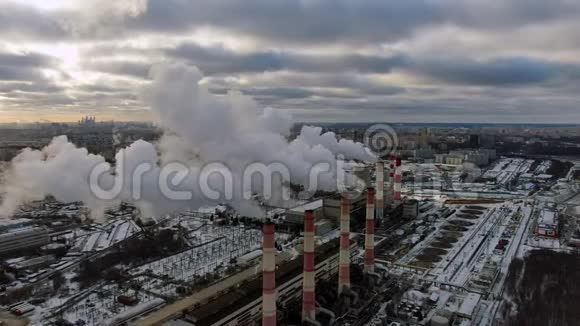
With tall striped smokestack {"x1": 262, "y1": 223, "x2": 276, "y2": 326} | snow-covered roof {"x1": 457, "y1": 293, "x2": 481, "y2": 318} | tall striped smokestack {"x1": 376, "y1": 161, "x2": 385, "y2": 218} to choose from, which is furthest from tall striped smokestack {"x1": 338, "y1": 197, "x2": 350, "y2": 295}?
tall striped smokestack {"x1": 376, "y1": 161, "x2": 385, "y2": 218}

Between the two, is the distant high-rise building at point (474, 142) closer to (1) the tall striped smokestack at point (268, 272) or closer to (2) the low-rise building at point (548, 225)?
(2) the low-rise building at point (548, 225)

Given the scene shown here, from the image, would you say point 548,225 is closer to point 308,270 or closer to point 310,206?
point 310,206

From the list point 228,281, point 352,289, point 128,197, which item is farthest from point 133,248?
point 352,289

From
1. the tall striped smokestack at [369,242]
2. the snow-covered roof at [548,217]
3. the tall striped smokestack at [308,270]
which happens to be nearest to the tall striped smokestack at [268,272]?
the tall striped smokestack at [308,270]

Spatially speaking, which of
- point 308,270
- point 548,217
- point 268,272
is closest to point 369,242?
point 308,270

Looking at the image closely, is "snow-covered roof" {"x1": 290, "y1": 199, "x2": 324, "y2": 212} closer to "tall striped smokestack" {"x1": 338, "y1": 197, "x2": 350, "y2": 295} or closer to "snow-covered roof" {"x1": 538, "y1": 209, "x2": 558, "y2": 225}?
"tall striped smokestack" {"x1": 338, "y1": 197, "x2": 350, "y2": 295}
